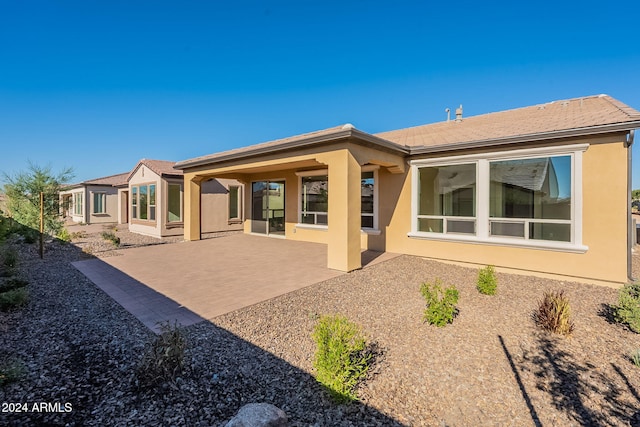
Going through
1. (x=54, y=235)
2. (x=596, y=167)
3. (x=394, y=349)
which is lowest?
(x=394, y=349)

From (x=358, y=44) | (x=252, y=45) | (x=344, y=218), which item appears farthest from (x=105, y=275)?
(x=358, y=44)

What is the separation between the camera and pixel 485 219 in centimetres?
817

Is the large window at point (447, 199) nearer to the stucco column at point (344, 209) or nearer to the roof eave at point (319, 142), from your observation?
the roof eave at point (319, 142)

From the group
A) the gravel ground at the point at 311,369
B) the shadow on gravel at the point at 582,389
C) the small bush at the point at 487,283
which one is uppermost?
the small bush at the point at 487,283

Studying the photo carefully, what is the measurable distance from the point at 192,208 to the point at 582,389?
44.7ft

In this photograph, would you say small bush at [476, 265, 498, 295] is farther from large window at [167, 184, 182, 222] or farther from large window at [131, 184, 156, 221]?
large window at [131, 184, 156, 221]

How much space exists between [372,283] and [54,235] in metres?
13.6

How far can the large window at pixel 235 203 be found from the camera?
1733 centimetres

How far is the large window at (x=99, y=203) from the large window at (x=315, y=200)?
19.7 meters

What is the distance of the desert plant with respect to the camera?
2.89m

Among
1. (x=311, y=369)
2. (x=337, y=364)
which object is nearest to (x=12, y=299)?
(x=311, y=369)

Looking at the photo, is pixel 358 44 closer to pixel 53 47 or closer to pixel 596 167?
pixel 596 167

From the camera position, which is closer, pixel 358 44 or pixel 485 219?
pixel 485 219

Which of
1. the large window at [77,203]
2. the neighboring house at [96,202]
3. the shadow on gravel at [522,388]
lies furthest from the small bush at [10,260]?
the large window at [77,203]
